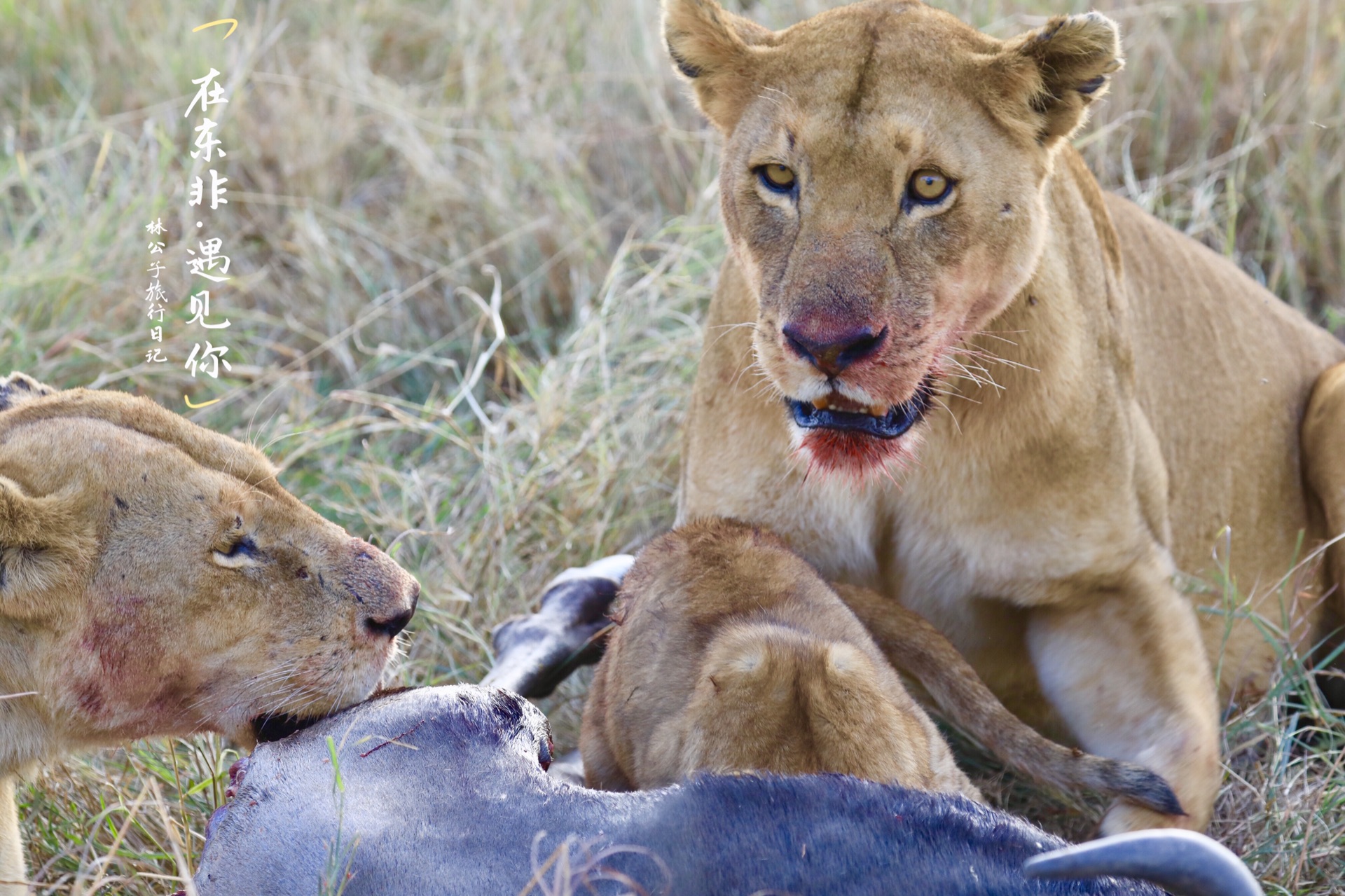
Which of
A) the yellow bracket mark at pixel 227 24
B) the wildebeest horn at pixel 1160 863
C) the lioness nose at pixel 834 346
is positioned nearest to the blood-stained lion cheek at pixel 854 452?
the lioness nose at pixel 834 346

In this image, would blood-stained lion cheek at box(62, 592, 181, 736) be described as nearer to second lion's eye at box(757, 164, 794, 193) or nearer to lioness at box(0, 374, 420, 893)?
lioness at box(0, 374, 420, 893)

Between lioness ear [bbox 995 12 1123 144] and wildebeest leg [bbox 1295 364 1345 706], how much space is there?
Answer: 1313 millimetres

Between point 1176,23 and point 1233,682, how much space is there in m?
Result: 2.73

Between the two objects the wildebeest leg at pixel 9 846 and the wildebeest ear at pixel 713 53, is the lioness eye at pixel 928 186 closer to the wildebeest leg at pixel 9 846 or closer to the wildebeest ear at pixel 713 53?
the wildebeest ear at pixel 713 53

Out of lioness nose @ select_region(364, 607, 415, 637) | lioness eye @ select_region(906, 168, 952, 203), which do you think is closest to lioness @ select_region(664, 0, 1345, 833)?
lioness eye @ select_region(906, 168, 952, 203)

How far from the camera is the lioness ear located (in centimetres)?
254

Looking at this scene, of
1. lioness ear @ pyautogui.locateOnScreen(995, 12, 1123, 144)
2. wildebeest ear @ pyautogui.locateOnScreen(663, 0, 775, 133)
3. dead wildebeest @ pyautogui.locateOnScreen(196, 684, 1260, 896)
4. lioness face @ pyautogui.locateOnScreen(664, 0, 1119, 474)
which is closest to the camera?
dead wildebeest @ pyautogui.locateOnScreen(196, 684, 1260, 896)

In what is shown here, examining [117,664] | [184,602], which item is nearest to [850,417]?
[184,602]

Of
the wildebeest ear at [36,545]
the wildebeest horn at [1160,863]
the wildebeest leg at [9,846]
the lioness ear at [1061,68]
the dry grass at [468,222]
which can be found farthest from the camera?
the dry grass at [468,222]

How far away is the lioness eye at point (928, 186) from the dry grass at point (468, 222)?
1.31m

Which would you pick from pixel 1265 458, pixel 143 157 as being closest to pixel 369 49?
pixel 143 157

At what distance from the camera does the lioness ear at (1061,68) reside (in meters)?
2.54

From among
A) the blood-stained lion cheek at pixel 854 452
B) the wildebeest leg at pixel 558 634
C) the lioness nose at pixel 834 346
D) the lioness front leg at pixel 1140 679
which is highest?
the lioness nose at pixel 834 346

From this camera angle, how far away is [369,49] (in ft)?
19.7
